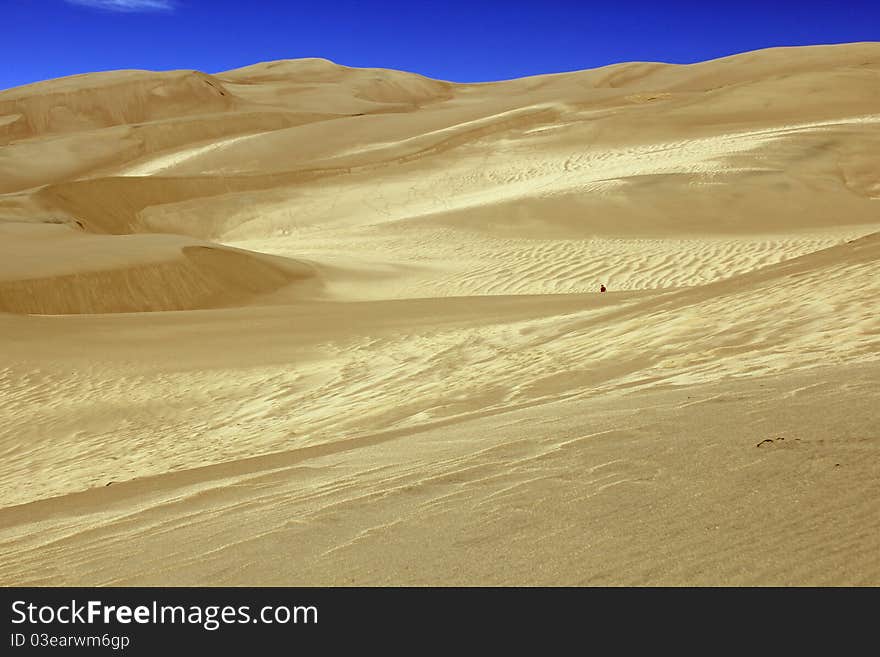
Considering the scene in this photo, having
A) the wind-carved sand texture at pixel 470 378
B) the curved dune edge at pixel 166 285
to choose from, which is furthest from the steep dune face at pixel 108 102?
the curved dune edge at pixel 166 285

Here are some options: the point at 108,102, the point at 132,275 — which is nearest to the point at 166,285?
the point at 132,275

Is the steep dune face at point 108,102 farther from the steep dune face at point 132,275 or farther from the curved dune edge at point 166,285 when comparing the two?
the curved dune edge at point 166,285

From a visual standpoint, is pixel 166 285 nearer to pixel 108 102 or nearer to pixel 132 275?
pixel 132 275

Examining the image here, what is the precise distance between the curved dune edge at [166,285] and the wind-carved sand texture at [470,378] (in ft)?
0.17

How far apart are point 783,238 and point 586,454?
15.3 metres

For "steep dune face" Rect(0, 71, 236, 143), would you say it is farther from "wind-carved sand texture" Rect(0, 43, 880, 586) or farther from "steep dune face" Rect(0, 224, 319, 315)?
"steep dune face" Rect(0, 224, 319, 315)

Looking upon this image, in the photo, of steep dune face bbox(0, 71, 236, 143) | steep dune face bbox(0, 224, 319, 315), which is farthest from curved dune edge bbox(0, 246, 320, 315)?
steep dune face bbox(0, 71, 236, 143)

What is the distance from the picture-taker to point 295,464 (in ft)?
18.3

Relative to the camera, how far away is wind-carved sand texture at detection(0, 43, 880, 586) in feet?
11.8

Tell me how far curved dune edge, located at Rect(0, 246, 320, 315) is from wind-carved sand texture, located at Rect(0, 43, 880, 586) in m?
0.05

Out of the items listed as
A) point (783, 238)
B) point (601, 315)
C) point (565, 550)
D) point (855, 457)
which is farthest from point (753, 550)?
point (783, 238)

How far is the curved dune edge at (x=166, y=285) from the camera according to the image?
14.2 meters

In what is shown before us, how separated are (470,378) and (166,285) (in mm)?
8834
